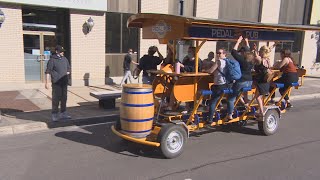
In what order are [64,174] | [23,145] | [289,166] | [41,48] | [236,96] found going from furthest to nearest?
1. [41,48]
2. [236,96]
3. [23,145]
4. [289,166]
5. [64,174]

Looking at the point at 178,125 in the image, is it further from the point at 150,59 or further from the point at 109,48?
the point at 109,48

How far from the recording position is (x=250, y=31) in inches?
294

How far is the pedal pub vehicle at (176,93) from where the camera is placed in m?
6.02

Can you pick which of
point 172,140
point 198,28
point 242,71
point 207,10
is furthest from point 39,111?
point 207,10

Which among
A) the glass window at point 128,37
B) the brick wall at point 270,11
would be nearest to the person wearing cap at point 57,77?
the glass window at point 128,37

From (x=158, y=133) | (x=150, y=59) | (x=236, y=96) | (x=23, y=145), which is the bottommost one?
(x=23, y=145)

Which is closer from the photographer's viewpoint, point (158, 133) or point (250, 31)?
point (158, 133)

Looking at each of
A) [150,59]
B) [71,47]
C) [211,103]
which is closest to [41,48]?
[71,47]

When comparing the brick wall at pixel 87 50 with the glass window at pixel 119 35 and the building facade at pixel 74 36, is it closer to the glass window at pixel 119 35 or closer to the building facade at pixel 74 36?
the building facade at pixel 74 36

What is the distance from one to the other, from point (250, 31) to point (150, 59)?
8.09 feet

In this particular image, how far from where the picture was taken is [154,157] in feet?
20.1

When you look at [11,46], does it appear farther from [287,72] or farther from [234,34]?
[287,72]

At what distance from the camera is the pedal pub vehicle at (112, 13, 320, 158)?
602 cm

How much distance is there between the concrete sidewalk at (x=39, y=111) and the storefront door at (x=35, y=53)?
93cm
